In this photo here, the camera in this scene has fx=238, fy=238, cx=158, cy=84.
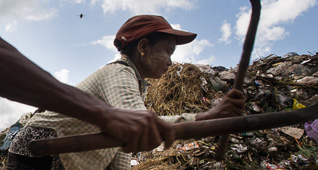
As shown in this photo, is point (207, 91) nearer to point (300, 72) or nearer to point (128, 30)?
point (300, 72)

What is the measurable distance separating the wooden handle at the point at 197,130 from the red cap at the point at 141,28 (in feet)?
3.17

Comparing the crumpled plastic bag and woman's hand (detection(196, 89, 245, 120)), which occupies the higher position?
woman's hand (detection(196, 89, 245, 120))

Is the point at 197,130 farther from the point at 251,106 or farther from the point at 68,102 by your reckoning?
the point at 251,106

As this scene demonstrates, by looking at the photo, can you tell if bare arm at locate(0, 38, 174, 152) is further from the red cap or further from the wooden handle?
the red cap

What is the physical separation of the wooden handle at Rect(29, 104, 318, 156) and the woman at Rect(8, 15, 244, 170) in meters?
0.08

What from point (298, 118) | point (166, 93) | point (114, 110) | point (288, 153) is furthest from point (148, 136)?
point (166, 93)

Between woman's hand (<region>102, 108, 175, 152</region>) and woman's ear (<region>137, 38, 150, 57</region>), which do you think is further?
woman's ear (<region>137, 38, 150, 57</region>)

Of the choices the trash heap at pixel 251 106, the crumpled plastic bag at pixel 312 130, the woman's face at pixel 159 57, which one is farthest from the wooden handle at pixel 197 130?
the crumpled plastic bag at pixel 312 130

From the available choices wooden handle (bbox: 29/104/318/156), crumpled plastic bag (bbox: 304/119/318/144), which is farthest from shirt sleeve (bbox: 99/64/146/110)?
crumpled plastic bag (bbox: 304/119/318/144)

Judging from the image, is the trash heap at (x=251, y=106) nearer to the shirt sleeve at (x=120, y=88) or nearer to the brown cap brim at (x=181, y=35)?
the brown cap brim at (x=181, y=35)

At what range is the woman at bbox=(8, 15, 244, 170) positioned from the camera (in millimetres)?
1349

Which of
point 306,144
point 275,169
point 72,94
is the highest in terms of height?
point 72,94

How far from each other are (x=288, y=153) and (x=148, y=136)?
4.21 meters

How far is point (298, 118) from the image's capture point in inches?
48.3
